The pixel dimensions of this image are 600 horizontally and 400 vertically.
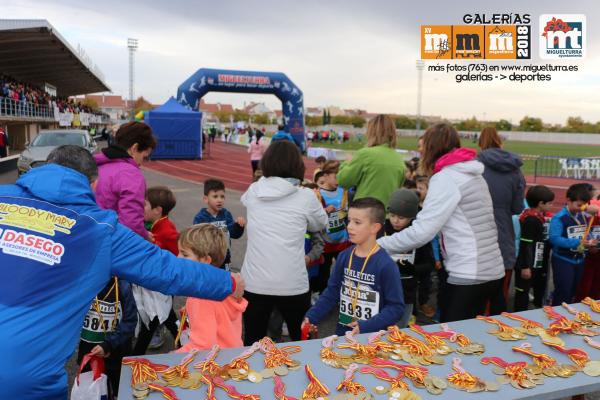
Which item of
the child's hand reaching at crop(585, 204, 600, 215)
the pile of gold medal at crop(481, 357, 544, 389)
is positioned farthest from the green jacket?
the pile of gold medal at crop(481, 357, 544, 389)

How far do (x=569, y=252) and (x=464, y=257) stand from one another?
2.49 meters

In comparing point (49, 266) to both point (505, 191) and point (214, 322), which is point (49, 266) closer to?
point (214, 322)

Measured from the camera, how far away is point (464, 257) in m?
3.18

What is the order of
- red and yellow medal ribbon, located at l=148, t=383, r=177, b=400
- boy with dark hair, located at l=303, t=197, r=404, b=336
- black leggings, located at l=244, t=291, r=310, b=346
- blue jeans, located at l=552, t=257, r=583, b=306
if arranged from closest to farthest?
red and yellow medal ribbon, located at l=148, t=383, r=177, b=400 → boy with dark hair, located at l=303, t=197, r=404, b=336 → black leggings, located at l=244, t=291, r=310, b=346 → blue jeans, located at l=552, t=257, r=583, b=306

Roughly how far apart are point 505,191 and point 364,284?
1810 mm

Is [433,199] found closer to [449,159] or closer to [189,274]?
[449,159]

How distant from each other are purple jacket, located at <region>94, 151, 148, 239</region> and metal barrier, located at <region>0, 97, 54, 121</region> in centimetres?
2346

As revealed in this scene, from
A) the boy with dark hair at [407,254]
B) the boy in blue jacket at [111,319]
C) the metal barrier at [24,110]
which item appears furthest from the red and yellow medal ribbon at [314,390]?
the metal barrier at [24,110]

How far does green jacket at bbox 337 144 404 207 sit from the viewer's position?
14.2 ft

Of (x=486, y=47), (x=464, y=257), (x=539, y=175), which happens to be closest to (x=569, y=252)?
(x=464, y=257)

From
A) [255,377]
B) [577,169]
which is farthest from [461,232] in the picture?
[577,169]

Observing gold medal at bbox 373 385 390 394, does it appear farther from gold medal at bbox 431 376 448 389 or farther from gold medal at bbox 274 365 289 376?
gold medal at bbox 274 365 289 376

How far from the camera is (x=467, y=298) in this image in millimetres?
3227

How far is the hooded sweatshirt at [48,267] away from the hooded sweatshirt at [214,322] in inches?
29.2
